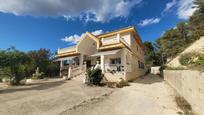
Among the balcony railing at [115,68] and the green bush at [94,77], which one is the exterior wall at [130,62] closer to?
the balcony railing at [115,68]

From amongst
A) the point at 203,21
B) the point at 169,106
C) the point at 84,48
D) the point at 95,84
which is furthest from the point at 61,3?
the point at 203,21

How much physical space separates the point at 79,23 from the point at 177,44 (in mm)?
29974

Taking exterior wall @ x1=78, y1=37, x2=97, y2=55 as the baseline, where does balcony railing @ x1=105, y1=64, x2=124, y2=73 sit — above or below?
below

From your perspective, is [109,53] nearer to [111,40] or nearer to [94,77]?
[111,40]

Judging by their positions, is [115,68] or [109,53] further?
[115,68]

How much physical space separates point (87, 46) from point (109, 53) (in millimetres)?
8079

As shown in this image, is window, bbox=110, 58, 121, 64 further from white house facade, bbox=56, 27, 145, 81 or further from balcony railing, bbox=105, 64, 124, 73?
balcony railing, bbox=105, 64, 124, 73

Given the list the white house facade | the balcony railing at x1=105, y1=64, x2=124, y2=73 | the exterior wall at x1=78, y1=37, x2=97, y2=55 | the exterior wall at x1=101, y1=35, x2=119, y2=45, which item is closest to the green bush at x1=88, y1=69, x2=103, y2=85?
the white house facade

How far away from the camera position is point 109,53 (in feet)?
60.9

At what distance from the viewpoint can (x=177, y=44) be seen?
40.8 meters

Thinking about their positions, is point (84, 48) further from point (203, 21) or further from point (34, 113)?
point (203, 21)

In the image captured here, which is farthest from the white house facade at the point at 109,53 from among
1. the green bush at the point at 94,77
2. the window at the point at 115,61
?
the green bush at the point at 94,77

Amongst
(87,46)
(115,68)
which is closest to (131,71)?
(115,68)

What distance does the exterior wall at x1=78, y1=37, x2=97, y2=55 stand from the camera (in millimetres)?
24297
